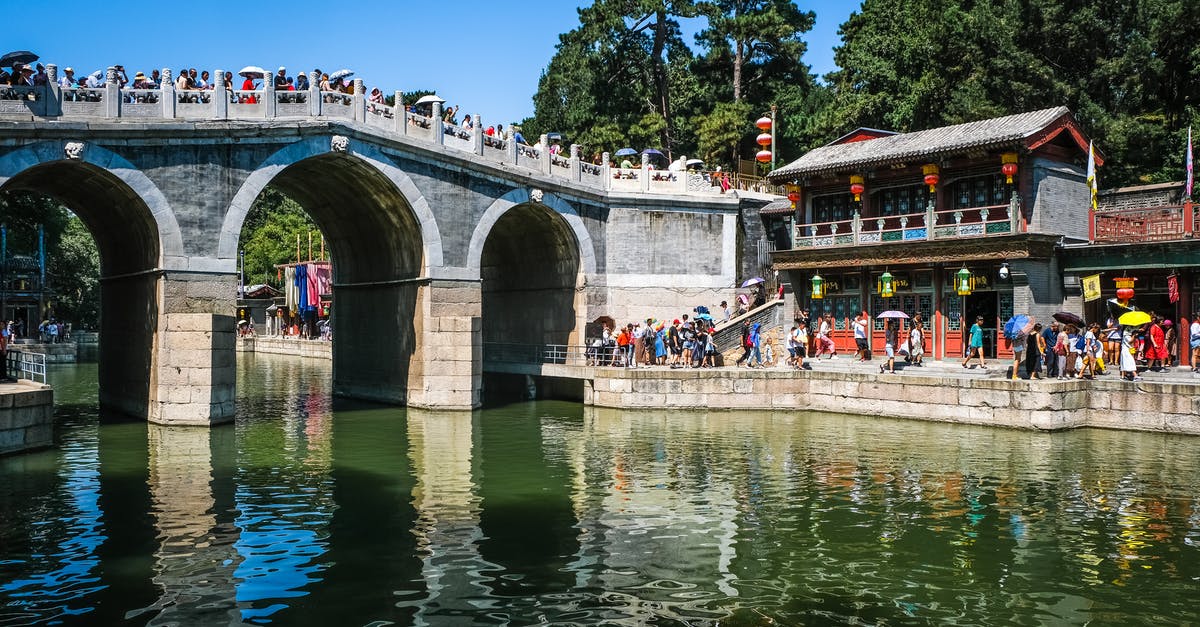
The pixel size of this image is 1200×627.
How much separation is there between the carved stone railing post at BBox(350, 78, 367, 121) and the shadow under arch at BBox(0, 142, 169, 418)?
5.32 metres

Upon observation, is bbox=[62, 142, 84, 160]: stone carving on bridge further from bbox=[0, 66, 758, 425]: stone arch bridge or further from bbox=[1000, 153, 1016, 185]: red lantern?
bbox=[1000, 153, 1016, 185]: red lantern

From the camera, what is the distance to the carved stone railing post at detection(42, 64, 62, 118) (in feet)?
70.5

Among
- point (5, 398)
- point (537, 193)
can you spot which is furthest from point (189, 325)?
point (537, 193)

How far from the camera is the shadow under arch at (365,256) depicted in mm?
26219

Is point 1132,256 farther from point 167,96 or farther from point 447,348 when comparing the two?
point 167,96

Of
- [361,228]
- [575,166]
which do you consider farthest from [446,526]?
[575,166]

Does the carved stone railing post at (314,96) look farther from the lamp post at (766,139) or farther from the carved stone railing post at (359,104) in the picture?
the lamp post at (766,139)

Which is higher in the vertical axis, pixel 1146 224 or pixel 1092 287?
pixel 1146 224

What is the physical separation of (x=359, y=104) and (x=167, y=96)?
15.4 ft

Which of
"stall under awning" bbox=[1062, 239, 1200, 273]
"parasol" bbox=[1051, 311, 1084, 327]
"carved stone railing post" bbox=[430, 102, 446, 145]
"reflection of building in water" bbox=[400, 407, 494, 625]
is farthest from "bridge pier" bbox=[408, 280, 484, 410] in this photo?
"stall under awning" bbox=[1062, 239, 1200, 273]

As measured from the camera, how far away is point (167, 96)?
22625 mm

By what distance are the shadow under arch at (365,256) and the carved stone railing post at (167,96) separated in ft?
7.94

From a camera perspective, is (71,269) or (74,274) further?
(74,274)

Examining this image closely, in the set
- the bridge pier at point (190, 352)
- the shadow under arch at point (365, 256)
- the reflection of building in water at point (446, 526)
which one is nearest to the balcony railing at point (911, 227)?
the shadow under arch at point (365, 256)
